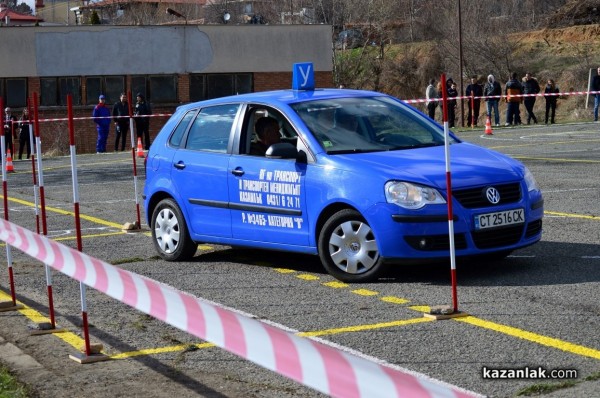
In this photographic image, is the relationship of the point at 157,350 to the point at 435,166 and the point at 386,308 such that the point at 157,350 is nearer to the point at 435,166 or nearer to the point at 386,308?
the point at 386,308

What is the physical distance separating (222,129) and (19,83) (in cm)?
3978

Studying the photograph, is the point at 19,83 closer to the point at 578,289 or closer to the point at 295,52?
the point at 295,52

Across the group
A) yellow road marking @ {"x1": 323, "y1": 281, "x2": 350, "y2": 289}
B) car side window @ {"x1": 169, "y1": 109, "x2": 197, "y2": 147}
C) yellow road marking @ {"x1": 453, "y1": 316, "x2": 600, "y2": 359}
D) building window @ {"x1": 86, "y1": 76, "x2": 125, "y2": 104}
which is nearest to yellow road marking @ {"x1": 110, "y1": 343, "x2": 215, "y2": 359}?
yellow road marking @ {"x1": 453, "y1": 316, "x2": 600, "y2": 359}

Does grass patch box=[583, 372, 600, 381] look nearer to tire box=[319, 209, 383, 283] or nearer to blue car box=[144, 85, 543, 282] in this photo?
blue car box=[144, 85, 543, 282]

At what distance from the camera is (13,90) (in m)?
48.6

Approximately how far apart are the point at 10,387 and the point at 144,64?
147ft

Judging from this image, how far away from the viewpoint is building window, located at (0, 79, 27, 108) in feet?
159

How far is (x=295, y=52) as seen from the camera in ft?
174

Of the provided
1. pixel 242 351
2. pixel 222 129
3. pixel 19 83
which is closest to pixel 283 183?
pixel 222 129

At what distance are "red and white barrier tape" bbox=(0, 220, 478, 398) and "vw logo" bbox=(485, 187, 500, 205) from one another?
4358mm

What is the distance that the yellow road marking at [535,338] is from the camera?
6656mm

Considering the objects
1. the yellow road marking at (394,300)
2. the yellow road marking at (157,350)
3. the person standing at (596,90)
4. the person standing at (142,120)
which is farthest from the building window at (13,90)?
the yellow road marking at (157,350)

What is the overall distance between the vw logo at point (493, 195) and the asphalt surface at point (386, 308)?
65 centimetres

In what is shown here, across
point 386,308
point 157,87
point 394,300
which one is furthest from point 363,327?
point 157,87
